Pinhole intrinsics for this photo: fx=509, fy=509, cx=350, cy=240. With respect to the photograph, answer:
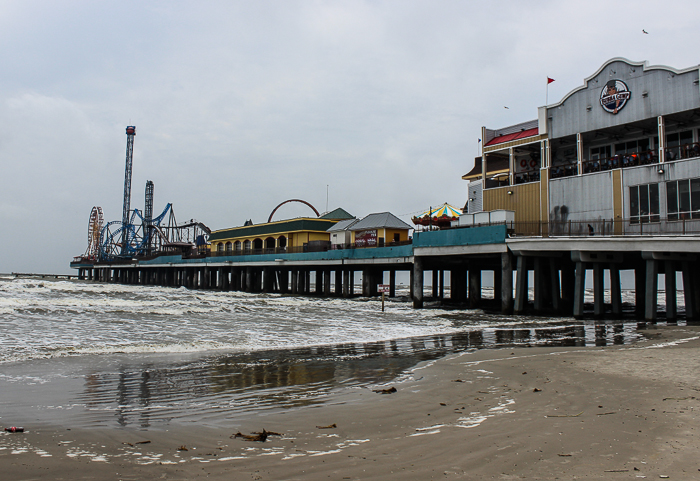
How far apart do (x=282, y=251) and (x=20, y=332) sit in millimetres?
37336

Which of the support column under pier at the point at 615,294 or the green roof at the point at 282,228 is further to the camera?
the green roof at the point at 282,228

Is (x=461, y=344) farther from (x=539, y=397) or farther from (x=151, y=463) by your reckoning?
(x=151, y=463)

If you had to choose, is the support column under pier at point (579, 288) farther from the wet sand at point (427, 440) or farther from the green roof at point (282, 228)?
the green roof at point (282, 228)

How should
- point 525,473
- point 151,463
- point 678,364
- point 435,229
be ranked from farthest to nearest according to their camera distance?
1. point 435,229
2. point 678,364
3. point 151,463
4. point 525,473

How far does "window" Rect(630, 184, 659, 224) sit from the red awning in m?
7.15

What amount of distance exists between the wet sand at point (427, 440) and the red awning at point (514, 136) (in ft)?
76.3

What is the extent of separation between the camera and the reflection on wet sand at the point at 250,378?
661 centimetres

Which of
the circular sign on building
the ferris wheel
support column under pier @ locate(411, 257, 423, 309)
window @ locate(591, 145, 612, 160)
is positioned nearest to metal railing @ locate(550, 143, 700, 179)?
window @ locate(591, 145, 612, 160)

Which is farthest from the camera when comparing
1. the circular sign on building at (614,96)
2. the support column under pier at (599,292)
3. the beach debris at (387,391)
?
the circular sign on building at (614,96)

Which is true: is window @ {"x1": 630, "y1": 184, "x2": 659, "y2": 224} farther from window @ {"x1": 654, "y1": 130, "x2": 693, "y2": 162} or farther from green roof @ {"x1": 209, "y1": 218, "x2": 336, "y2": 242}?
green roof @ {"x1": 209, "y1": 218, "x2": 336, "y2": 242}

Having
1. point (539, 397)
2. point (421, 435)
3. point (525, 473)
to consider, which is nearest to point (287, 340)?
point (539, 397)

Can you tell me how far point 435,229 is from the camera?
30.5 m

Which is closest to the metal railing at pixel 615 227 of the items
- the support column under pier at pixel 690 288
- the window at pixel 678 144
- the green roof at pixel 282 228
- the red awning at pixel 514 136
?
the support column under pier at pixel 690 288

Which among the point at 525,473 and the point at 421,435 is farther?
the point at 421,435
